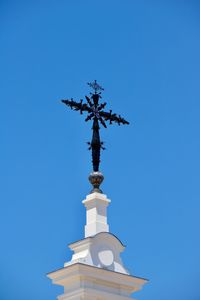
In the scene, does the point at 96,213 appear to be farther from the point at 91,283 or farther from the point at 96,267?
the point at 91,283

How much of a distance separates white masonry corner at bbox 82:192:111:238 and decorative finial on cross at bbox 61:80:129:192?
0.34 metres

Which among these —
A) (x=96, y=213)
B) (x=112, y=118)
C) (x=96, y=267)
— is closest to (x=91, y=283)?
(x=96, y=267)

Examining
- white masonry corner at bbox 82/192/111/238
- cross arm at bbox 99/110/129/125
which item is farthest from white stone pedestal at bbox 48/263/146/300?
cross arm at bbox 99/110/129/125

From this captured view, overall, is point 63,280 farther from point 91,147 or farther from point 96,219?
point 91,147

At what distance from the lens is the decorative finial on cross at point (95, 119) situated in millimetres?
17844

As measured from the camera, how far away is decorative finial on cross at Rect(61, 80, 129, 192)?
1784 cm

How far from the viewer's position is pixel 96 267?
16.2 meters

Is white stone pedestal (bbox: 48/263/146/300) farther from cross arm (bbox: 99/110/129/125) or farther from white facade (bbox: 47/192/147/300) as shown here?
cross arm (bbox: 99/110/129/125)

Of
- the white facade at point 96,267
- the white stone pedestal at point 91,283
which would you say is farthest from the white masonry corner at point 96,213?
the white stone pedestal at point 91,283

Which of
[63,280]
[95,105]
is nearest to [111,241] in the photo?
[63,280]

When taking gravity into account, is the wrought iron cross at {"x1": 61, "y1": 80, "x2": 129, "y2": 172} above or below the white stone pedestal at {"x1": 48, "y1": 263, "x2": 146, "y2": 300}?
above

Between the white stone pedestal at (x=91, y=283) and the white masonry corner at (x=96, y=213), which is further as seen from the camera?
the white masonry corner at (x=96, y=213)

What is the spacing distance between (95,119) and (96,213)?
10.1ft

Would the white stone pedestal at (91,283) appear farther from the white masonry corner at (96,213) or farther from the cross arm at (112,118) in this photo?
the cross arm at (112,118)
